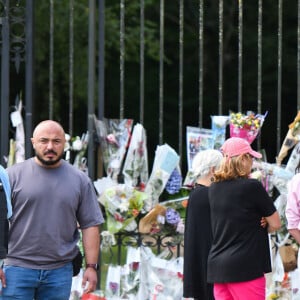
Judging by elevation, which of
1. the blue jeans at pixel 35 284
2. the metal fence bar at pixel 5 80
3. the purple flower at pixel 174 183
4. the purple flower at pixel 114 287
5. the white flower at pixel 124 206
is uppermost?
the metal fence bar at pixel 5 80

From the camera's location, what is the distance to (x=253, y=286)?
5715 millimetres

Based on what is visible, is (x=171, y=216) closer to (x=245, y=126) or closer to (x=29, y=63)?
(x=245, y=126)

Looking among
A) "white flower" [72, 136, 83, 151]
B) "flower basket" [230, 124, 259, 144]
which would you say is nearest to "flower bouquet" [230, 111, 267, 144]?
"flower basket" [230, 124, 259, 144]

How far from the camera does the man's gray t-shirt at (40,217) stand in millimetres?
5871

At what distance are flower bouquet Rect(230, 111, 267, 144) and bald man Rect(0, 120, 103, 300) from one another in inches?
78.9

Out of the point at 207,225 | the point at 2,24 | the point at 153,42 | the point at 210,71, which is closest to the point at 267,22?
the point at 210,71

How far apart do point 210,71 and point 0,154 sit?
366 inches

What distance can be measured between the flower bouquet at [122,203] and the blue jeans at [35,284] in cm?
179

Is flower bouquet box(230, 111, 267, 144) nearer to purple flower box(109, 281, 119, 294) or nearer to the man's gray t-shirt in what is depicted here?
purple flower box(109, 281, 119, 294)

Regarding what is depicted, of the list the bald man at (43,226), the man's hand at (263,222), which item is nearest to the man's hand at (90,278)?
the bald man at (43,226)

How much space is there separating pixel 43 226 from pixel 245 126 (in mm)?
2357

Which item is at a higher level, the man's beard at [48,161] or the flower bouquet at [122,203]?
the man's beard at [48,161]

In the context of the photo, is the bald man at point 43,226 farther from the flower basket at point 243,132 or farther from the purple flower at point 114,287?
the flower basket at point 243,132

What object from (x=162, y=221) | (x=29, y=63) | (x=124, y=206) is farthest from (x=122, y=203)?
(x=29, y=63)
